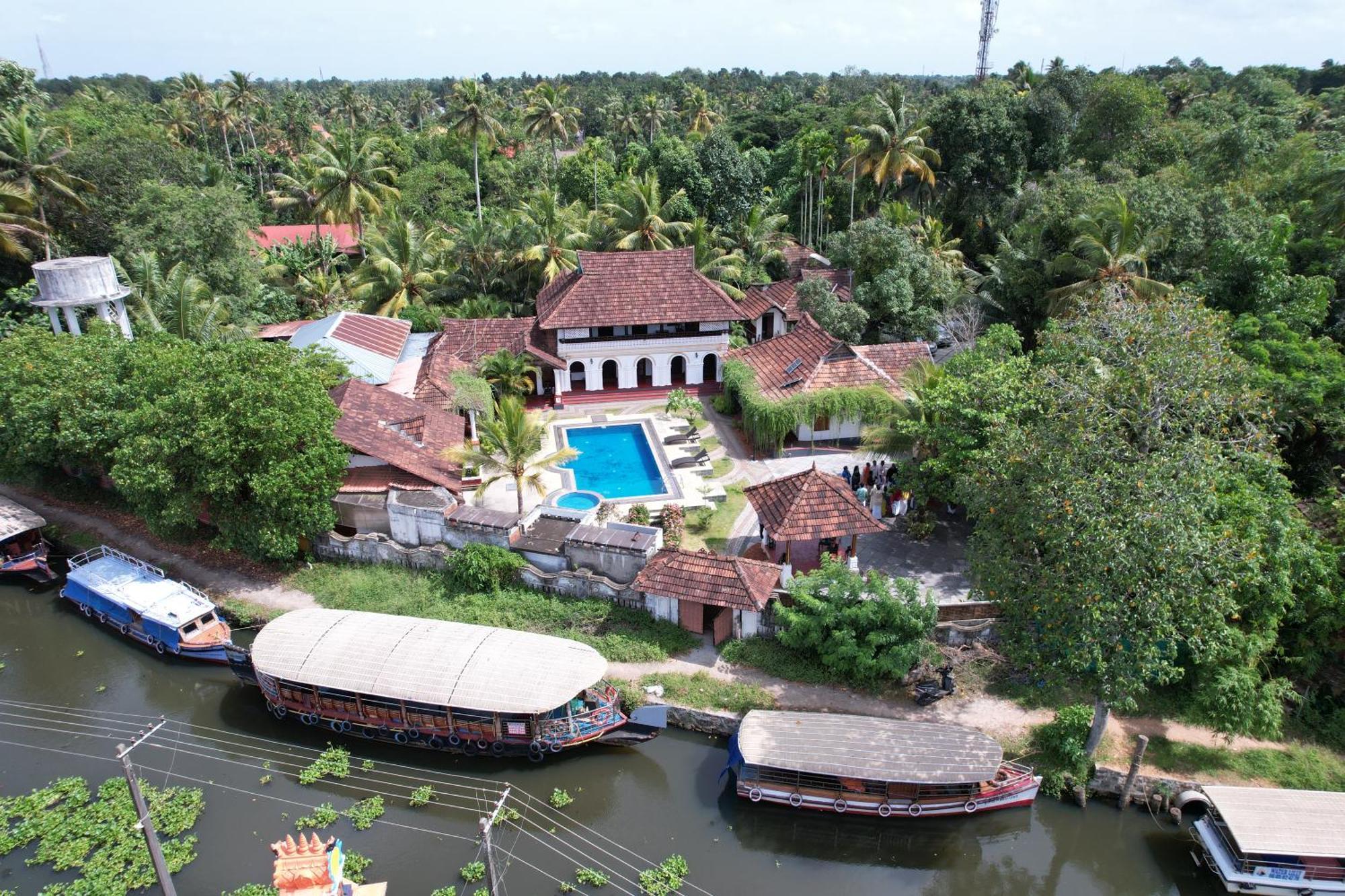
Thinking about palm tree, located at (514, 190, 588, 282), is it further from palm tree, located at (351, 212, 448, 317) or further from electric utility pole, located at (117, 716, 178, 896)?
electric utility pole, located at (117, 716, 178, 896)

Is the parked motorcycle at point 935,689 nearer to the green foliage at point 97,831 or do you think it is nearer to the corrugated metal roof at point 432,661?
the corrugated metal roof at point 432,661

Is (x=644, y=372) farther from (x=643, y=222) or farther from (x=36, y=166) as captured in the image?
(x=36, y=166)

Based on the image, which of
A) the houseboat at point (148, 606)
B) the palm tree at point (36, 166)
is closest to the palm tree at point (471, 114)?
the palm tree at point (36, 166)

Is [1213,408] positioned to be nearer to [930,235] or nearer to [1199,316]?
[1199,316]

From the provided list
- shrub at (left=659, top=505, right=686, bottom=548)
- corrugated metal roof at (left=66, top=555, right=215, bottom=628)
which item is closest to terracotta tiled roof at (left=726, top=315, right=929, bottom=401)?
shrub at (left=659, top=505, right=686, bottom=548)

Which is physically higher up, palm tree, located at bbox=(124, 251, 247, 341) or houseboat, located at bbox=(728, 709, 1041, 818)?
palm tree, located at bbox=(124, 251, 247, 341)

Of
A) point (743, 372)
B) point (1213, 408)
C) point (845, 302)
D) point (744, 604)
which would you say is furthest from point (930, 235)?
point (744, 604)
